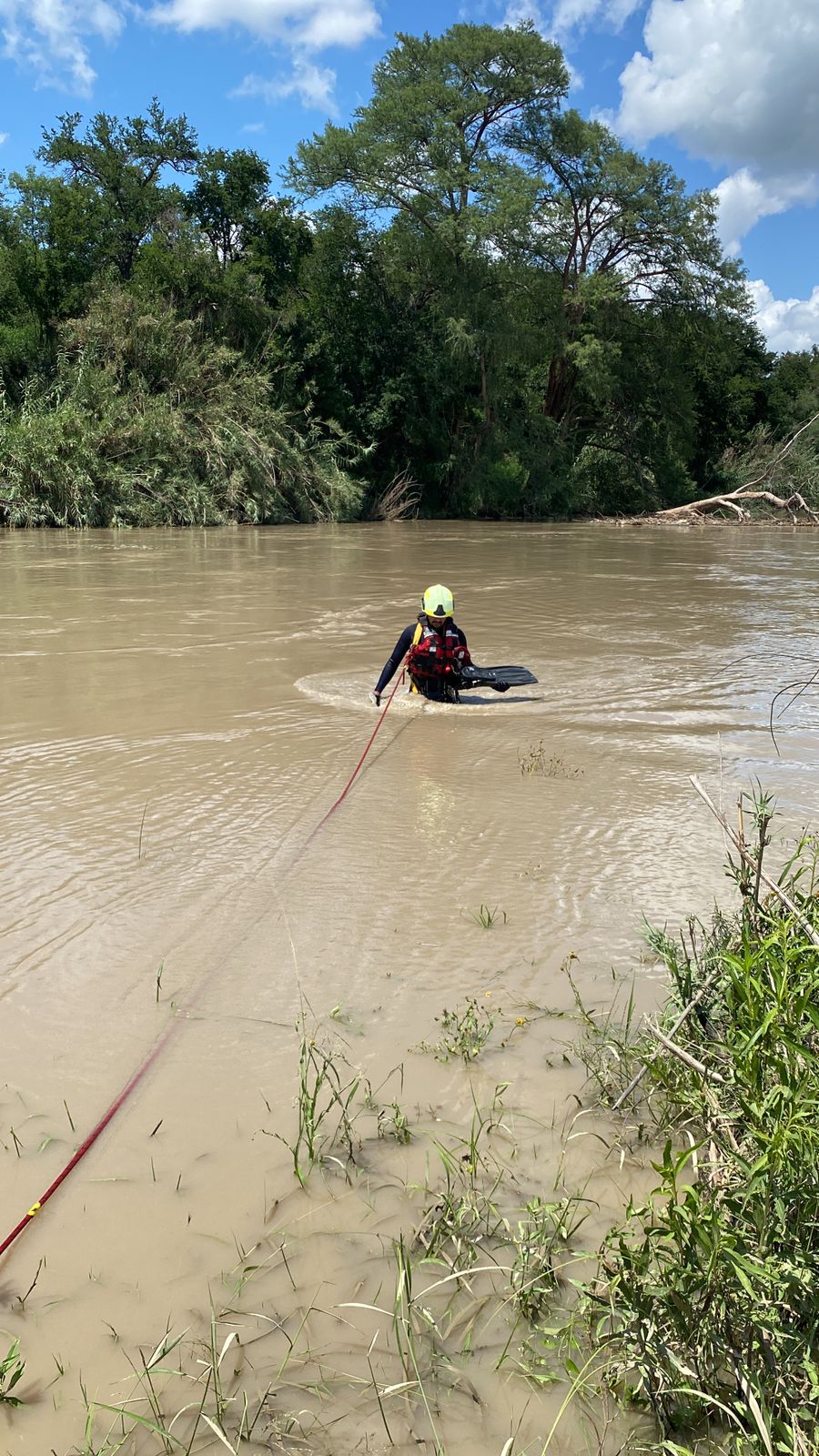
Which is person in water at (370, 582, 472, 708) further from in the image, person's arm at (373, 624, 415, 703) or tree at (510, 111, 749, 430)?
tree at (510, 111, 749, 430)

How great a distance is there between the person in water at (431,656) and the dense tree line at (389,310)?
65.3ft

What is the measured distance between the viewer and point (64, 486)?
25.9 metres

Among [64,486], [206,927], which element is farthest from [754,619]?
[64,486]

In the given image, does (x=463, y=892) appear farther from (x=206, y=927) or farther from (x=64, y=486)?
(x=64, y=486)

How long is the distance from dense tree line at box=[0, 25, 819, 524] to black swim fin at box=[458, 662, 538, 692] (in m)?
19.6

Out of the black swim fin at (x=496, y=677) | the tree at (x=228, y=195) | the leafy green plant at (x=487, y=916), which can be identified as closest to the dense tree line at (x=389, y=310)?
the tree at (x=228, y=195)

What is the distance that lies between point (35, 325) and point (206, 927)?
1185 inches

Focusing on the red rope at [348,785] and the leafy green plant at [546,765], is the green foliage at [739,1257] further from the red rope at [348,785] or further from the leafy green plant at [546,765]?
the leafy green plant at [546,765]

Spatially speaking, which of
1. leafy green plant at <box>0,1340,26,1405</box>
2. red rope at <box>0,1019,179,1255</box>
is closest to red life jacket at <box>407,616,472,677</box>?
red rope at <box>0,1019,179,1255</box>

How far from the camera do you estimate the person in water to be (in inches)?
342

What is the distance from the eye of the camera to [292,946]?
4.45 meters

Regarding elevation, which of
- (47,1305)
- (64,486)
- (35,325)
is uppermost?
(35,325)

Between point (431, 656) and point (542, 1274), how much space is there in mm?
6674

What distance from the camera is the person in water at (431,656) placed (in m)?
8.70
